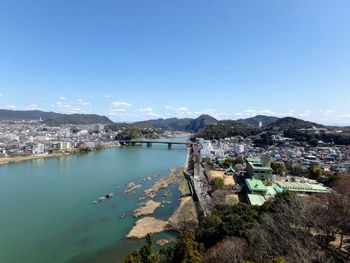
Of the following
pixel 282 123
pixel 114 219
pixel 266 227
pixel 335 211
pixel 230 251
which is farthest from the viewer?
pixel 282 123

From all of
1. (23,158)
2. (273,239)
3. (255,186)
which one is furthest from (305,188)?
(23,158)

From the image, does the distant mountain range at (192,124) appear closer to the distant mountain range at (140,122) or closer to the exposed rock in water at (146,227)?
the distant mountain range at (140,122)

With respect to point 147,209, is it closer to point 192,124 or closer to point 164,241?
point 164,241

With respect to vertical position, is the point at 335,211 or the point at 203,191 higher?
the point at 335,211

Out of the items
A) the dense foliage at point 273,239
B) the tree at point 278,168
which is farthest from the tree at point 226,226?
the tree at point 278,168

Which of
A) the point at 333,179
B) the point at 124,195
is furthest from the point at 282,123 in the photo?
the point at 124,195

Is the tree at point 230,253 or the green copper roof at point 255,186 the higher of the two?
the tree at point 230,253

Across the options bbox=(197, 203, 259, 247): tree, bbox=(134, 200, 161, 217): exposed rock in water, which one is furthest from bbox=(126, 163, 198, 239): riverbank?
Answer: bbox=(197, 203, 259, 247): tree

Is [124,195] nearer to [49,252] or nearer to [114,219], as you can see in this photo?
[114,219]
